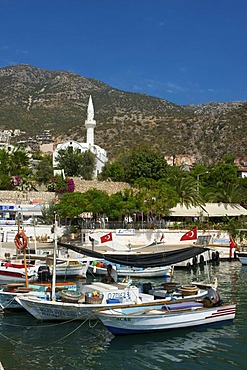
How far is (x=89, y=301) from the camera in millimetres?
19047

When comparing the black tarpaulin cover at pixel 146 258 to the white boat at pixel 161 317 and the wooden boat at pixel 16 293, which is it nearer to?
the white boat at pixel 161 317

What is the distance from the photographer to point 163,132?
373 feet

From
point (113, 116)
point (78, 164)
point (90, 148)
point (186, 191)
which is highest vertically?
point (113, 116)

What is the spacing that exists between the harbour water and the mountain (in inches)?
3216

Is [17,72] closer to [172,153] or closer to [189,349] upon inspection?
[172,153]

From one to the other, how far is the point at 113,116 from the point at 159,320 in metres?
115

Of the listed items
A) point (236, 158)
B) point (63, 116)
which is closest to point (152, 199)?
point (236, 158)

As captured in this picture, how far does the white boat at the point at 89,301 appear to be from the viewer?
744 inches

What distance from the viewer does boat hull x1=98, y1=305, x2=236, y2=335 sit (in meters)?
17.3

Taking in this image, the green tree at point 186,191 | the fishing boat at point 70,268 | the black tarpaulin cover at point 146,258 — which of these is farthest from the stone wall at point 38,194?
the black tarpaulin cover at point 146,258

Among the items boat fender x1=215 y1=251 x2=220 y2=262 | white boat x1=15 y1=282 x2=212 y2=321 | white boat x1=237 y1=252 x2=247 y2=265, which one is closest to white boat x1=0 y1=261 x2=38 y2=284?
white boat x1=15 y1=282 x2=212 y2=321

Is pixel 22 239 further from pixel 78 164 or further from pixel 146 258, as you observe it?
pixel 78 164

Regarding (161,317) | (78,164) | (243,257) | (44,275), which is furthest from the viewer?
(78,164)

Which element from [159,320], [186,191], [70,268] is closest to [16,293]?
[159,320]
